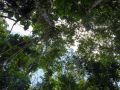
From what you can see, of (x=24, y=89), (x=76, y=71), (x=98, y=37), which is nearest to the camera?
(x=98, y=37)

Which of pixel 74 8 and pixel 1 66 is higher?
pixel 1 66

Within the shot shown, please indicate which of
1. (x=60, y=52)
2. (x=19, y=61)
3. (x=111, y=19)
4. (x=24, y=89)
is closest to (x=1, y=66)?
(x=19, y=61)

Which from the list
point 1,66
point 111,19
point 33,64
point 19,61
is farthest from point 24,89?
point 111,19

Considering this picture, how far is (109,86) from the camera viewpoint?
2359cm

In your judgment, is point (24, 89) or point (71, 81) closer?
point (71, 81)

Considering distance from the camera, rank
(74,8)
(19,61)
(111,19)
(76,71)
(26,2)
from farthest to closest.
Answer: (19,61) < (76,71) < (111,19) < (26,2) < (74,8)

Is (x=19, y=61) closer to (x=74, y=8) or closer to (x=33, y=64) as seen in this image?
(x=33, y=64)

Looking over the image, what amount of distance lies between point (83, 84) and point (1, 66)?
24.8 feet

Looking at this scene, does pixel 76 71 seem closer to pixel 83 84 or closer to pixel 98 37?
pixel 98 37

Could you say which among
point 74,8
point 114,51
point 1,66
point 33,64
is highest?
point 1,66

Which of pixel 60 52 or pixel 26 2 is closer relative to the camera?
pixel 26 2

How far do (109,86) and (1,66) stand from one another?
9.34 meters

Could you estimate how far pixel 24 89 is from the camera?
84.4 ft

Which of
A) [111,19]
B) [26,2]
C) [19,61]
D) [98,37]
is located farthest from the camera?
[19,61]
